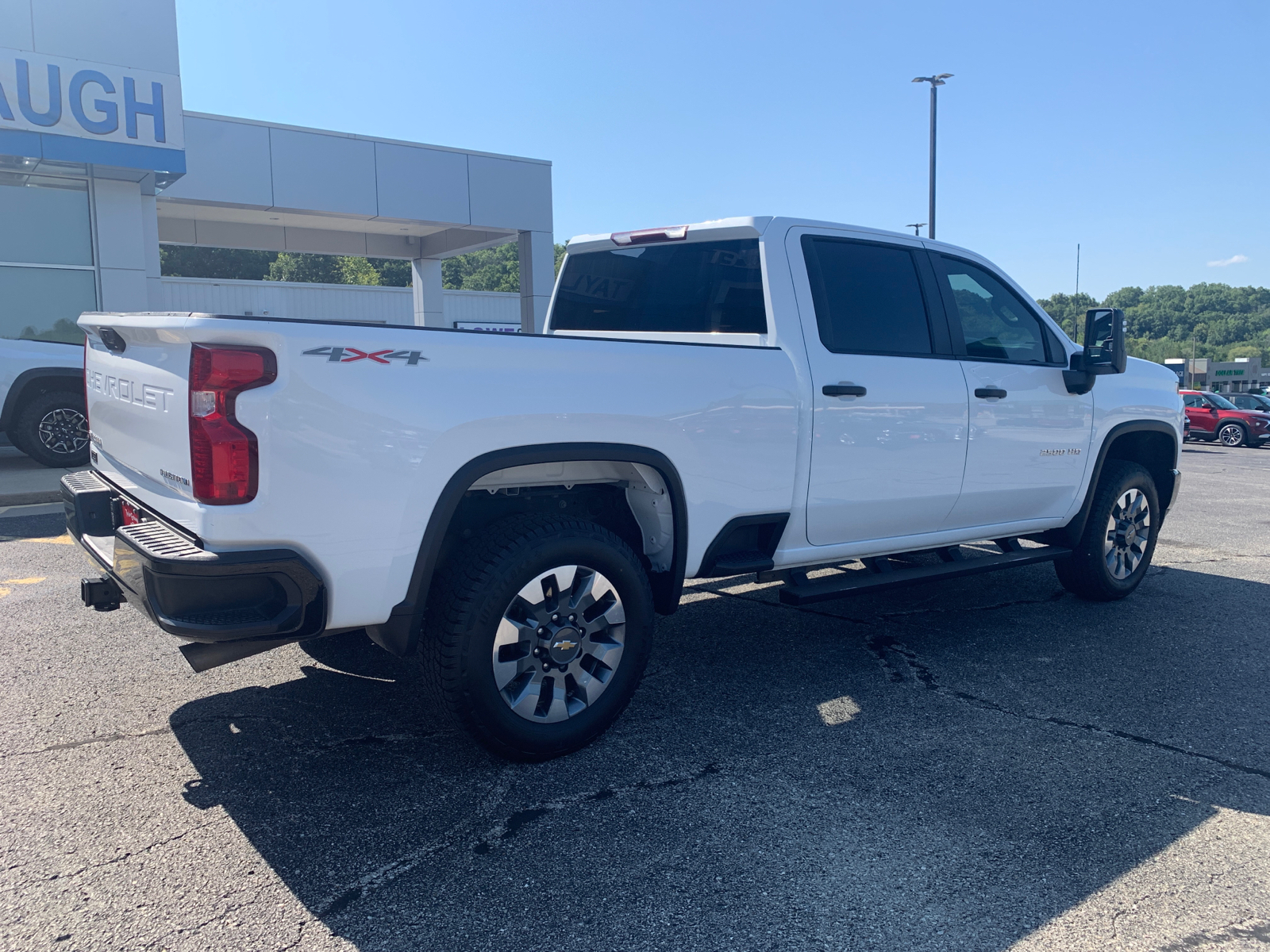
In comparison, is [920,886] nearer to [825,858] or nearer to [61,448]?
[825,858]

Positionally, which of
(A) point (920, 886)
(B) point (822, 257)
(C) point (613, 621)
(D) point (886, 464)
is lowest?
(A) point (920, 886)

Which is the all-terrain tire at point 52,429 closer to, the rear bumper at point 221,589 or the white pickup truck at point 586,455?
the white pickup truck at point 586,455

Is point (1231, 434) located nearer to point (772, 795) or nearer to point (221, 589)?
point (772, 795)

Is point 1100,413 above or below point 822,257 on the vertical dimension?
below

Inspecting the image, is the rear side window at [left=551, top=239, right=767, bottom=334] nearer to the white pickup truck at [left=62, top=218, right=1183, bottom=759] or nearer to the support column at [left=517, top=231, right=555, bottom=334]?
the white pickup truck at [left=62, top=218, right=1183, bottom=759]

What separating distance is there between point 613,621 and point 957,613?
3.03m

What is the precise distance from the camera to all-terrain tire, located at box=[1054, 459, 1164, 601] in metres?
5.86

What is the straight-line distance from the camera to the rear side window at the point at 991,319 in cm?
509

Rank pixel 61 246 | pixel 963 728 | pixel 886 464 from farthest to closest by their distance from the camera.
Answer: pixel 61 246
pixel 886 464
pixel 963 728

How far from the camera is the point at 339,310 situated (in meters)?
31.2

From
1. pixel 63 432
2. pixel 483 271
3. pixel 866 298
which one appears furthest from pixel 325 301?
→ pixel 483 271

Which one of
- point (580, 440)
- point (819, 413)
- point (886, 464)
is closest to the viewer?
point (580, 440)

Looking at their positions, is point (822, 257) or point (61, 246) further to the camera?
point (61, 246)

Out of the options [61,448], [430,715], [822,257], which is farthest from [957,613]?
[61,448]
